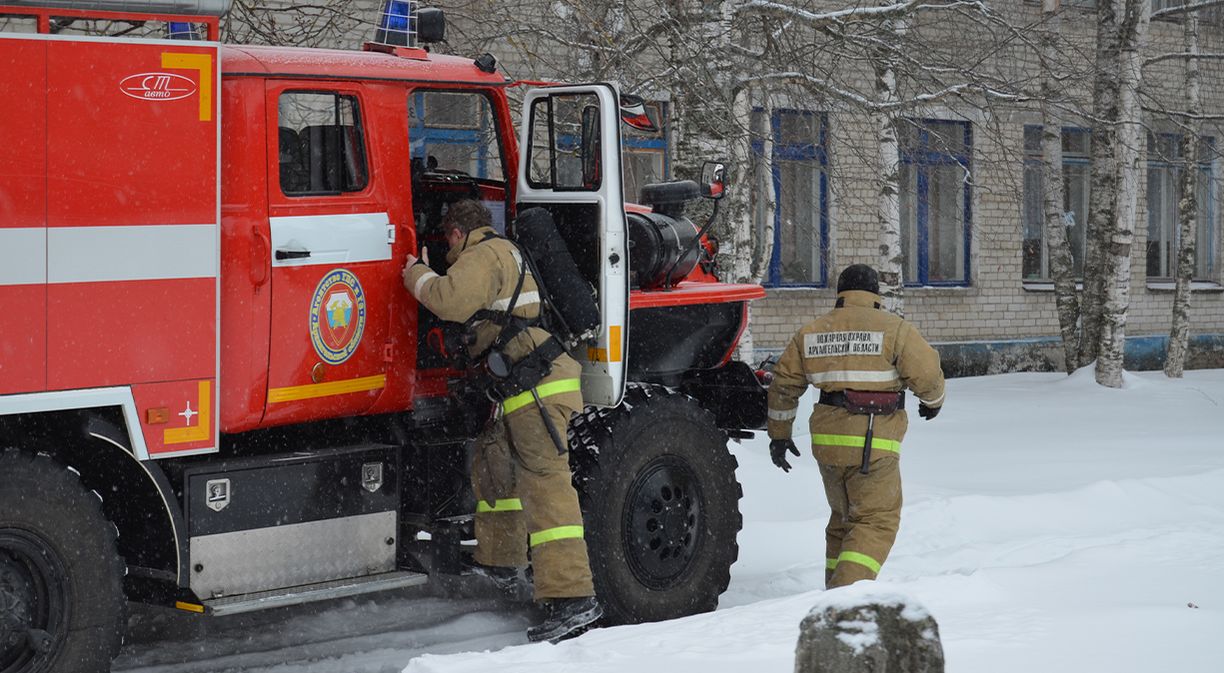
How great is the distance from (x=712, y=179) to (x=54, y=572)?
326 centimetres

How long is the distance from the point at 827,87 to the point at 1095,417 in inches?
226

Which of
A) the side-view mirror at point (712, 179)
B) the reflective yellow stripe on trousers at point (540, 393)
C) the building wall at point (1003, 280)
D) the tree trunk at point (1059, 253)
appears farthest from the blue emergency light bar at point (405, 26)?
the tree trunk at point (1059, 253)

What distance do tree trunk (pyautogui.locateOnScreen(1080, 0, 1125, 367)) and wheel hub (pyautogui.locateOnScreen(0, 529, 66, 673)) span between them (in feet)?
36.4

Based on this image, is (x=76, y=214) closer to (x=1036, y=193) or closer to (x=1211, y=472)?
(x=1211, y=472)

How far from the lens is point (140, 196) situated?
5281 millimetres

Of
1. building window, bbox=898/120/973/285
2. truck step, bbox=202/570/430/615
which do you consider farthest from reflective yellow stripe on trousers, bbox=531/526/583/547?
building window, bbox=898/120/973/285

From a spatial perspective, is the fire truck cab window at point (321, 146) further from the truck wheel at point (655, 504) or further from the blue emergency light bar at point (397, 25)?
the truck wheel at point (655, 504)

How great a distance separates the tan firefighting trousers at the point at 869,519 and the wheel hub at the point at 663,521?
2.25 feet

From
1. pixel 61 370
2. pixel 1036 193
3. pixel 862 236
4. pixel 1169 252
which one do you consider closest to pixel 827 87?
pixel 61 370

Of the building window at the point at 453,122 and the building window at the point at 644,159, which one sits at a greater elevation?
the building window at the point at 644,159

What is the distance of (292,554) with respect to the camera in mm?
5926

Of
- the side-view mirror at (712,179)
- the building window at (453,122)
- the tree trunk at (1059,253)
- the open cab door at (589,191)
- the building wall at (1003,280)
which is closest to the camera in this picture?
the open cab door at (589,191)

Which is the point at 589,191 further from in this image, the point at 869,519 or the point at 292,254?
the point at 869,519

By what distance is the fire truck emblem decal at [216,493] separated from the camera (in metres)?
5.69
